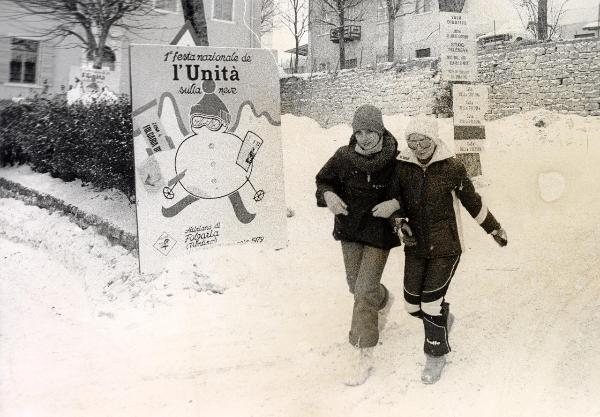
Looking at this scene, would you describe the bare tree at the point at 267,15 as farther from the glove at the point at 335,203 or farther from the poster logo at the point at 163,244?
the poster logo at the point at 163,244

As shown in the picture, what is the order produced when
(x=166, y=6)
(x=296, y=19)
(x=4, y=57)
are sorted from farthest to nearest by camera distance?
1. (x=296, y=19)
2. (x=166, y=6)
3. (x=4, y=57)

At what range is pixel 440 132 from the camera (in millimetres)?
3537

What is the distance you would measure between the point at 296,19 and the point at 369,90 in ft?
2.06

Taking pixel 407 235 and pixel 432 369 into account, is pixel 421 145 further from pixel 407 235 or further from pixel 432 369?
pixel 432 369

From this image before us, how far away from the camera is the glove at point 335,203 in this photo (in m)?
2.90

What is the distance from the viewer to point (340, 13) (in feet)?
11.5

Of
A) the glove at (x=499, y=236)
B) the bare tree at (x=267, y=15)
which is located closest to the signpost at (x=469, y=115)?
the glove at (x=499, y=236)

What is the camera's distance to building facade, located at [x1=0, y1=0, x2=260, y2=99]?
2828mm

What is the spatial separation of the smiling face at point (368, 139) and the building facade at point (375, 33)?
Result: 0.79m

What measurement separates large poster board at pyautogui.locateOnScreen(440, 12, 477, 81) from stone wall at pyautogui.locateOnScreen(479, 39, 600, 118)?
0.30ft

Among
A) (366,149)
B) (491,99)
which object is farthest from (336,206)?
(491,99)

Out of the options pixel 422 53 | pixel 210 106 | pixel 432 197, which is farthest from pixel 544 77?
pixel 210 106

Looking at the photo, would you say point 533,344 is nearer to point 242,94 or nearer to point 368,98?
point 368,98

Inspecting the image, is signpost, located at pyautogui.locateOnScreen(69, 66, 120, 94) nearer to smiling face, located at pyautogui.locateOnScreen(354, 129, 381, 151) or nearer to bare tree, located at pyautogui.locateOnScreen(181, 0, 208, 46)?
bare tree, located at pyautogui.locateOnScreen(181, 0, 208, 46)
